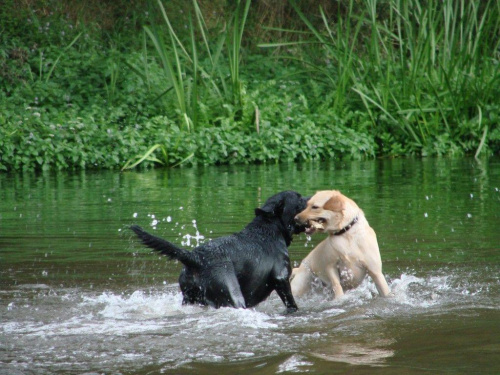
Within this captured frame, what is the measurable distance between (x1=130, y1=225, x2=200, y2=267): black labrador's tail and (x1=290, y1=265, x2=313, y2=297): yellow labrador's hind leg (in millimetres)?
1166

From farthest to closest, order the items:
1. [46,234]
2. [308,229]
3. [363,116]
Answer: [363,116] → [46,234] → [308,229]

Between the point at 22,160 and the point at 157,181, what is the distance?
10.2 ft

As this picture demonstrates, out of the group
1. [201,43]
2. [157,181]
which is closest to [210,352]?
[157,181]

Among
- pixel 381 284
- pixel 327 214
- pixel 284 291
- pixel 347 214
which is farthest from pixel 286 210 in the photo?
pixel 381 284

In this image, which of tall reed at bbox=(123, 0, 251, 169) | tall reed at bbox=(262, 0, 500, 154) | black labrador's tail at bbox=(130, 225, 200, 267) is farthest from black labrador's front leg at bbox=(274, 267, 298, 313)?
tall reed at bbox=(262, 0, 500, 154)

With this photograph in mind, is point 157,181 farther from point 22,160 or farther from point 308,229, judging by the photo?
point 308,229

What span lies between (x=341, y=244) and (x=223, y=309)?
1.18 metres

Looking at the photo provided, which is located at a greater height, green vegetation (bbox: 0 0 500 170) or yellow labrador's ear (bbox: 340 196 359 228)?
→ green vegetation (bbox: 0 0 500 170)

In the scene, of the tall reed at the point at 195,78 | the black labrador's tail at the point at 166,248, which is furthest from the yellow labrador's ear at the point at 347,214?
the tall reed at the point at 195,78

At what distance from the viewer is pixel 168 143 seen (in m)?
14.2

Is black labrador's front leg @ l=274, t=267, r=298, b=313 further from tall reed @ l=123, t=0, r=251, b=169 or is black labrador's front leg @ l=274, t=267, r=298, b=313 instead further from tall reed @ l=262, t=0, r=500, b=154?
tall reed @ l=262, t=0, r=500, b=154

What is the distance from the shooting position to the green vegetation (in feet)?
46.6

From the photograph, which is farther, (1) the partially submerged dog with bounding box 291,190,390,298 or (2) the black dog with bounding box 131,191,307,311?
(1) the partially submerged dog with bounding box 291,190,390,298

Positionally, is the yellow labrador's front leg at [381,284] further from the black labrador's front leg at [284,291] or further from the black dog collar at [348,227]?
the black labrador's front leg at [284,291]
